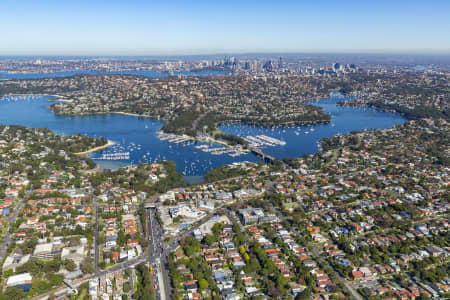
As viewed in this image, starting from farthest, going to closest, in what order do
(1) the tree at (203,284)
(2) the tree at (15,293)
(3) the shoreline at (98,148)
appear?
(3) the shoreline at (98,148) → (1) the tree at (203,284) → (2) the tree at (15,293)

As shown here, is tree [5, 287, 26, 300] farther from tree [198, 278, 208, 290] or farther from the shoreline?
the shoreline

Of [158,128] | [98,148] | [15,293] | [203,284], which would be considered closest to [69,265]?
[15,293]

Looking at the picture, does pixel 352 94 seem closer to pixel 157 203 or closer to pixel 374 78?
pixel 374 78

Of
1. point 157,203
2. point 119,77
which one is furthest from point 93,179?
point 119,77

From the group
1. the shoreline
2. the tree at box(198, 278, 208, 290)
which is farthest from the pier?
the tree at box(198, 278, 208, 290)

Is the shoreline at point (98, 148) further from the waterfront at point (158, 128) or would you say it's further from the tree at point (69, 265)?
the tree at point (69, 265)

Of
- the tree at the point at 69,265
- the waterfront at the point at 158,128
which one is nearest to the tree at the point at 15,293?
the tree at the point at 69,265

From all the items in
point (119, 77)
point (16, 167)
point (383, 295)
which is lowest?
point (383, 295)

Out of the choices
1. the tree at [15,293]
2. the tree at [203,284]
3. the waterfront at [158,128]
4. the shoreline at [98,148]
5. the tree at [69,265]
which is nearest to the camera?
the tree at [15,293]
